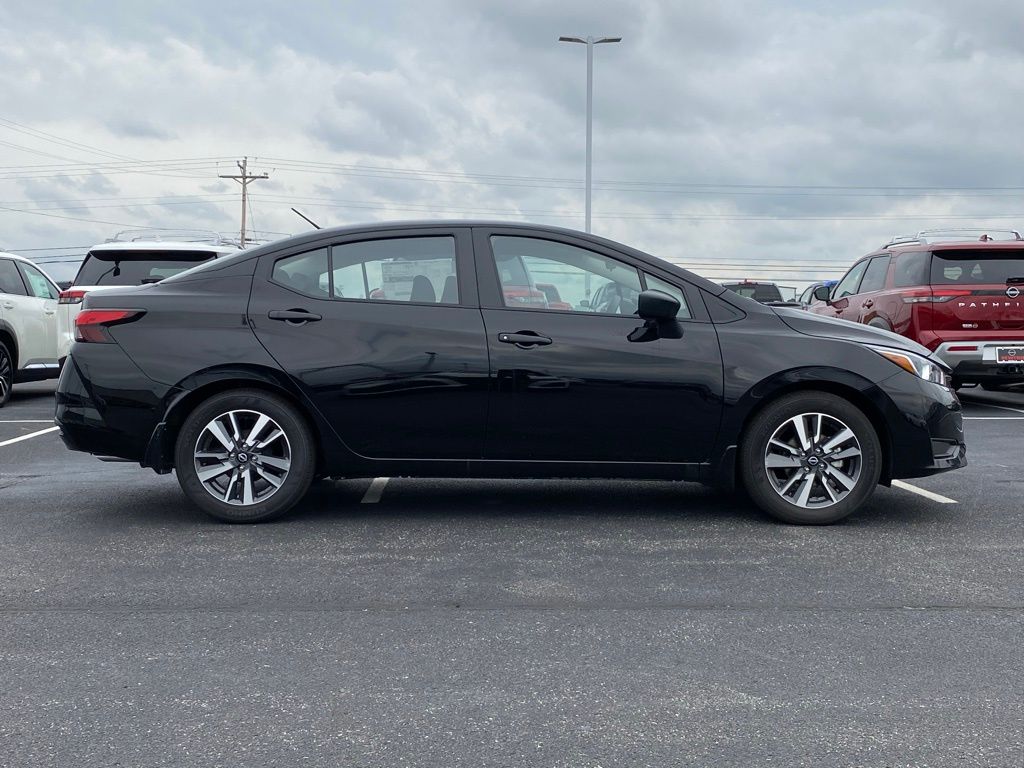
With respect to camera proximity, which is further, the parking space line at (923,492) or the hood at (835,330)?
the parking space line at (923,492)

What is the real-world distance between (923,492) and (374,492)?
3432 millimetres

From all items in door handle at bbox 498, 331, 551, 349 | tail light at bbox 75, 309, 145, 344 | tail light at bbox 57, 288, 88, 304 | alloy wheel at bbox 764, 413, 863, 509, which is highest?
tail light at bbox 57, 288, 88, 304

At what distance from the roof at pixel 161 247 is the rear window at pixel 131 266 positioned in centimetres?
4

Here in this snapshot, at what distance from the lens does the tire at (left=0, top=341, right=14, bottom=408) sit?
42.2 ft

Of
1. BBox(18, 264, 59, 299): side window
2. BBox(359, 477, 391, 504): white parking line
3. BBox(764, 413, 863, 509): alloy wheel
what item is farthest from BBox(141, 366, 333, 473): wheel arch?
BBox(18, 264, 59, 299): side window

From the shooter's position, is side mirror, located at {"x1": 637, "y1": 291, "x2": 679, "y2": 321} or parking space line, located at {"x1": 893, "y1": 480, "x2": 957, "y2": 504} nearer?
side mirror, located at {"x1": 637, "y1": 291, "x2": 679, "y2": 321}

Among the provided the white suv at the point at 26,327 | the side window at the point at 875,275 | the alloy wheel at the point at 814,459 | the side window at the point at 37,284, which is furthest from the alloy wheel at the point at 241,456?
the side window at the point at 875,275

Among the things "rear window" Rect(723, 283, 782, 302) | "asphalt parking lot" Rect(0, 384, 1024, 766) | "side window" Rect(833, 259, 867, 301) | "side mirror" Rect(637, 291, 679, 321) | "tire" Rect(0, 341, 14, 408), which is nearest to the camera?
"asphalt parking lot" Rect(0, 384, 1024, 766)

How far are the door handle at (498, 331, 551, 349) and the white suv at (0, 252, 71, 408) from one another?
8.94 metres

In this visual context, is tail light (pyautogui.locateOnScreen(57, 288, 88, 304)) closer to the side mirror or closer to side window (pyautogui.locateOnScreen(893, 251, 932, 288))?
the side mirror

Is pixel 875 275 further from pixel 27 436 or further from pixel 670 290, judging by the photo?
pixel 27 436

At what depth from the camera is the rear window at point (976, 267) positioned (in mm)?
12172

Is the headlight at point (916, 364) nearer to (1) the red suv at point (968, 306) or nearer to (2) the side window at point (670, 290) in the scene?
(2) the side window at point (670, 290)

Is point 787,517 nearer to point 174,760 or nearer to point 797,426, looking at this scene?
point 797,426
